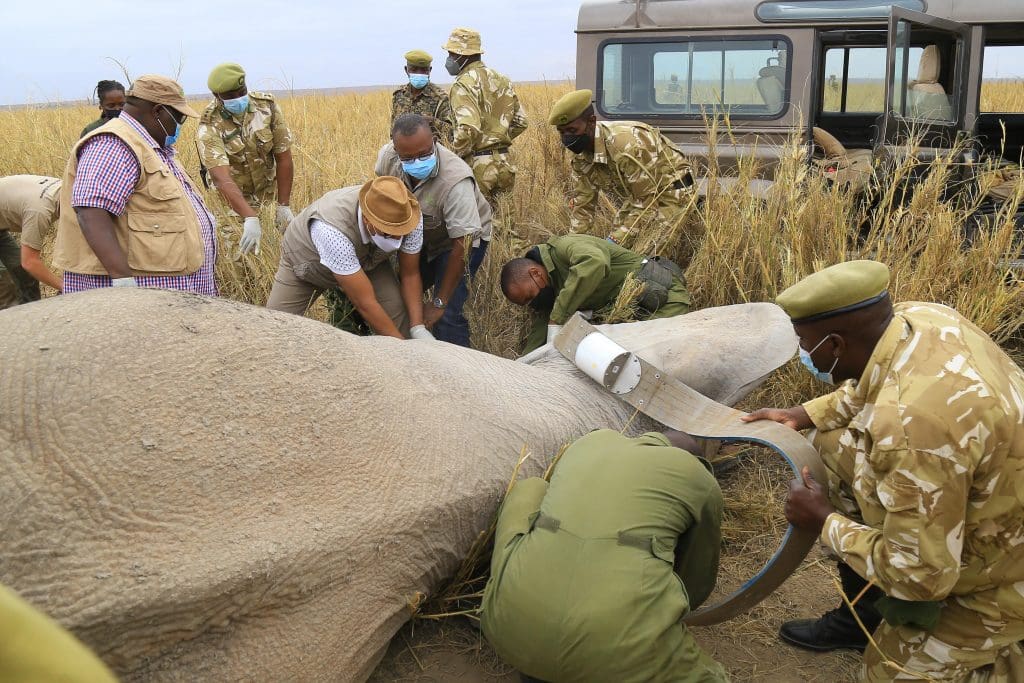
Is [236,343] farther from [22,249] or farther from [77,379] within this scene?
[22,249]

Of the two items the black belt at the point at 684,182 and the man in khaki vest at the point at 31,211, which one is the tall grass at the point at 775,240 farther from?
the man in khaki vest at the point at 31,211

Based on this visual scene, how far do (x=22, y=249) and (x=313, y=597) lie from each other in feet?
10.0

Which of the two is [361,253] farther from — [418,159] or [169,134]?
[169,134]

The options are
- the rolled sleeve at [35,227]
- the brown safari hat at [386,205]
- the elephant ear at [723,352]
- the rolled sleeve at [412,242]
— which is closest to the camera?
the elephant ear at [723,352]

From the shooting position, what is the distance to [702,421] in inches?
113

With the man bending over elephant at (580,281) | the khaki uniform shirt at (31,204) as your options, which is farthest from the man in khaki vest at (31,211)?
the man bending over elephant at (580,281)

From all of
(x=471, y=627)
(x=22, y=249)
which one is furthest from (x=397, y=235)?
(x=22, y=249)

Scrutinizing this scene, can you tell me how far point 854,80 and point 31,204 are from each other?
543cm

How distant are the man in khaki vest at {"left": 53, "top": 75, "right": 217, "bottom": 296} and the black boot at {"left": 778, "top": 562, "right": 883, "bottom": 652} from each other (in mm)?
2465

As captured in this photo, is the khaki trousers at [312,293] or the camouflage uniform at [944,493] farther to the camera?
the khaki trousers at [312,293]

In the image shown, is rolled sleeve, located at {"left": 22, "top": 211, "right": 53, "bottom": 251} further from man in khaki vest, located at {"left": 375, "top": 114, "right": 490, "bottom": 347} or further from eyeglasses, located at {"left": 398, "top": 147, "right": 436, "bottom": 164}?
eyeglasses, located at {"left": 398, "top": 147, "right": 436, "bottom": 164}

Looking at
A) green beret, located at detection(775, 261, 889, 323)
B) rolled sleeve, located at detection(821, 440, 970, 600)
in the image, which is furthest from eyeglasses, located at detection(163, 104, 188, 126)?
rolled sleeve, located at detection(821, 440, 970, 600)

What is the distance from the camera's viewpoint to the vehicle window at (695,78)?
524 cm

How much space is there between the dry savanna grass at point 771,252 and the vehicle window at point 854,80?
0.34ft
